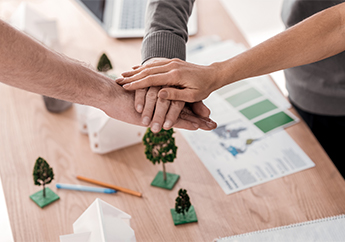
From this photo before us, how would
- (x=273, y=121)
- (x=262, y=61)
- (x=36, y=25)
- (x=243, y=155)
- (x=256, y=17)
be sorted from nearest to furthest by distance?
(x=262, y=61), (x=243, y=155), (x=273, y=121), (x=36, y=25), (x=256, y=17)

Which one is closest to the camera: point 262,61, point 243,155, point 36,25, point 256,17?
point 262,61

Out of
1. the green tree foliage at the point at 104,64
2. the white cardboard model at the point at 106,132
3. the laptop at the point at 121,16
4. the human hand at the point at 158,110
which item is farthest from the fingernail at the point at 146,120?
the laptop at the point at 121,16

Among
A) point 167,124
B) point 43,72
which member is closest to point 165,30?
point 167,124

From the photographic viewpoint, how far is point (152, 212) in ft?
3.24

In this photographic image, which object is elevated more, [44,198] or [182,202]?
[44,198]

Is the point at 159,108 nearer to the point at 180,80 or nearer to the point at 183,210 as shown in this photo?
the point at 180,80

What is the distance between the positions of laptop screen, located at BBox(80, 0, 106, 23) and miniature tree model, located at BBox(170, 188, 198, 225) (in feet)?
3.76

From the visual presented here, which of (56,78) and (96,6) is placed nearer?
(56,78)

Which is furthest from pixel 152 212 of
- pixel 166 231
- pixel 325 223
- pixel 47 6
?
pixel 47 6

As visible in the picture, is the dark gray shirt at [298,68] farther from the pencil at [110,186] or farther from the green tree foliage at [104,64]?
the pencil at [110,186]

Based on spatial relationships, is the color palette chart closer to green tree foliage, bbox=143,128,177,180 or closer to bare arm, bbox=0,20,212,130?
bare arm, bbox=0,20,212,130

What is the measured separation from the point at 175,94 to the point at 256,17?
2807 millimetres

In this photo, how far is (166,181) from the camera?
107 centimetres

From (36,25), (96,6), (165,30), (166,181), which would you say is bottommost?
(166,181)
